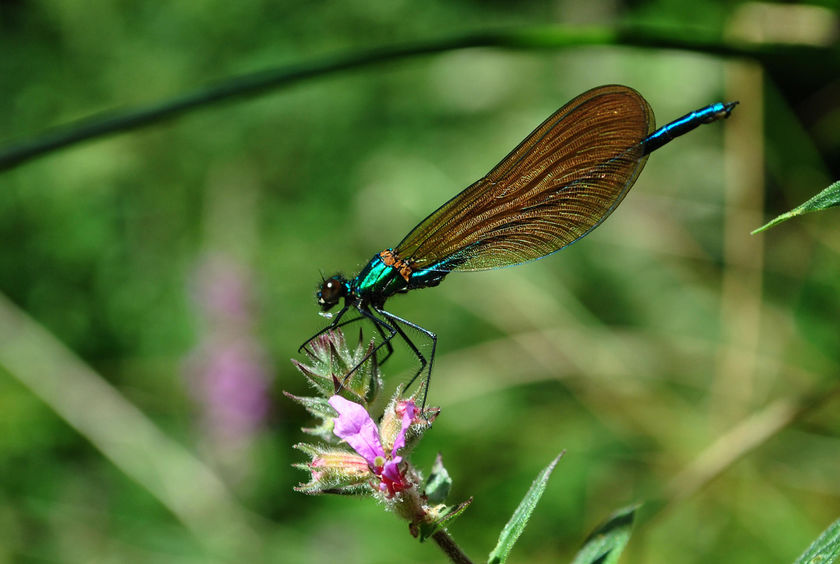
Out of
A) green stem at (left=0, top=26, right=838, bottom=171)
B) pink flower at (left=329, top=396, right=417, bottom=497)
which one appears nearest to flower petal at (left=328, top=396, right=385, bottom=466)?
pink flower at (left=329, top=396, right=417, bottom=497)

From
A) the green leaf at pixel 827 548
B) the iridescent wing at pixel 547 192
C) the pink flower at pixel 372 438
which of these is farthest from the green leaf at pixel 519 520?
the iridescent wing at pixel 547 192

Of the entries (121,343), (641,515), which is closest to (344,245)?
(121,343)

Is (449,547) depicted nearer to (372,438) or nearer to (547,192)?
(372,438)

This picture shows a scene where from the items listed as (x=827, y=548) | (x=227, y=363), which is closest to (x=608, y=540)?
(x=827, y=548)

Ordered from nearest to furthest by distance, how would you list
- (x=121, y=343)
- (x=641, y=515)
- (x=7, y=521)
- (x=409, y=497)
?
(x=409, y=497)
(x=641, y=515)
(x=7, y=521)
(x=121, y=343)

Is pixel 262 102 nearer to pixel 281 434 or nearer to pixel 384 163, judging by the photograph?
pixel 384 163

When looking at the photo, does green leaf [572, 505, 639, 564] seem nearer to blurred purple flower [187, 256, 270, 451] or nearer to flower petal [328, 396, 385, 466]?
flower petal [328, 396, 385, 466]
